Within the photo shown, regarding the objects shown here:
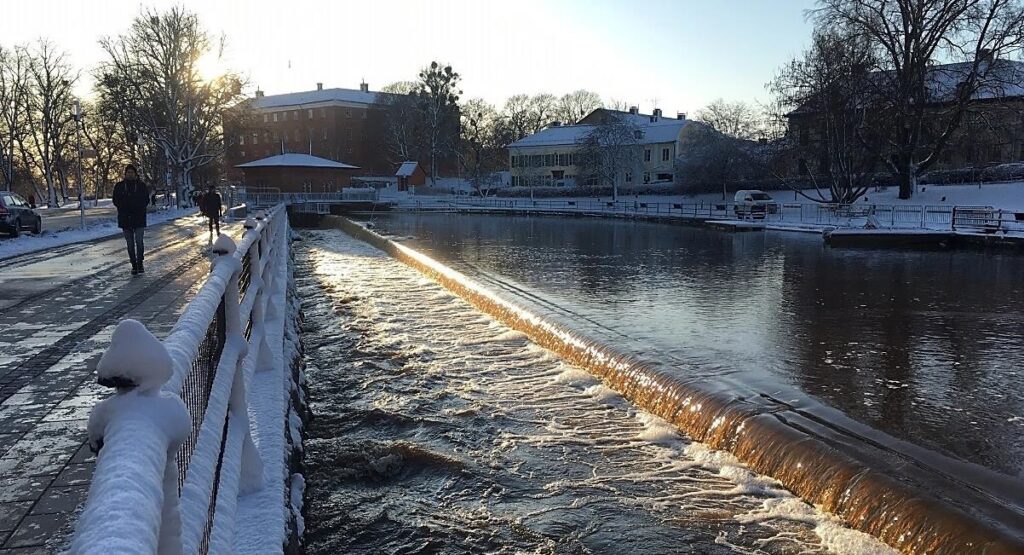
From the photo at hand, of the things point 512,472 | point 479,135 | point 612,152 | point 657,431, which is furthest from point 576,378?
point 479,135

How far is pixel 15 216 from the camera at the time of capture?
23.0 meters

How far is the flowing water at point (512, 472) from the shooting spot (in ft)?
18.9

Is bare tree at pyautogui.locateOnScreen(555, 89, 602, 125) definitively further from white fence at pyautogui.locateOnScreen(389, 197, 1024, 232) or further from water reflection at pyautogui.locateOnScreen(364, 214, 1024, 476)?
water reflection at pyautogui.locateOnScreen(364, 214, 1024, 476)

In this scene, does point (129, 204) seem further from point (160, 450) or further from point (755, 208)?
point (755, 208)

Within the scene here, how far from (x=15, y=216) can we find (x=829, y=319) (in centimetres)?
2348

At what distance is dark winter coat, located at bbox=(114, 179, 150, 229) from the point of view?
43.2 ft

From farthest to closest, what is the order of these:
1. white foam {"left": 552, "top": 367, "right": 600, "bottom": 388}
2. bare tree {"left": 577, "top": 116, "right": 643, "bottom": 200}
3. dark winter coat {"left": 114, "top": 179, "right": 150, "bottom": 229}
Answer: bare tree {"left": 577, "top": 116, "right": 643, "bottom": 200}
dark winter coat {"left": 114, "top": 179, "right": 150, "bottom": 229}
white foam {"left": 552, "top": 367, "right": 600, "bottom": 388}

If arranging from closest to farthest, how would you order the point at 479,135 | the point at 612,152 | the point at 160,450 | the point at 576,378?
the point at 160,450 < the point at 576,378 < the point at 612,152 < the point at 479,135

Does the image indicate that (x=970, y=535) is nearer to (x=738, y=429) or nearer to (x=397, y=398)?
(x=738, y=429)

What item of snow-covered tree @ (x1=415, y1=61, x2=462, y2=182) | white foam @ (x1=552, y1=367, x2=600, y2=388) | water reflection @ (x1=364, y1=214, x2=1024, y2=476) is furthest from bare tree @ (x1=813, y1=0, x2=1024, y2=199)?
snow-covered tree @ (x1=415, y1=61, x2=462, y2=182)

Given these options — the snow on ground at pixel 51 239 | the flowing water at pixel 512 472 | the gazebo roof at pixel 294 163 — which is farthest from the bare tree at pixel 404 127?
the flowing water at pixel 512 472

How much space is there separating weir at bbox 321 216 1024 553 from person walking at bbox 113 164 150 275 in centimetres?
892

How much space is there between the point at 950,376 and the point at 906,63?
38025mm

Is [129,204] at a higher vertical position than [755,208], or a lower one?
higher
